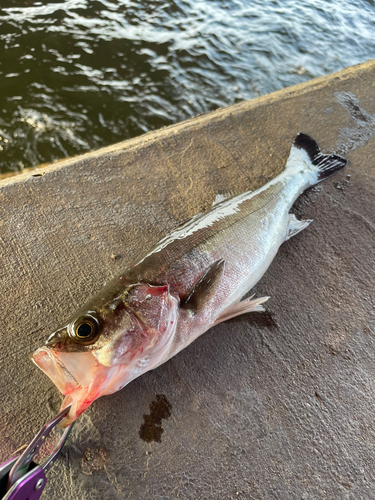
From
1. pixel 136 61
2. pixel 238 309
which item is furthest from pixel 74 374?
pixel 136 61

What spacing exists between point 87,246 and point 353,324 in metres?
2.43

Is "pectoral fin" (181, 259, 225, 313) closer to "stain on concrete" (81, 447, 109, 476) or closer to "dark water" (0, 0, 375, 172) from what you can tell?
"stain on concrete" (81, 447, 109, 476)

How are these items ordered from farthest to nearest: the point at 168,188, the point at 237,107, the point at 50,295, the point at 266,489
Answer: the point at 237,107
the point at 168,188
the point at 50,295
the point at 266,489

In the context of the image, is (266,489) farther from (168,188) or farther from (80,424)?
(168,188)

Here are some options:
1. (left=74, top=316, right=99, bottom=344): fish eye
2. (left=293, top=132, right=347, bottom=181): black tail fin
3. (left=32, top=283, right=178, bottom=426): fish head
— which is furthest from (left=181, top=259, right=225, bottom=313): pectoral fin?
(left=293, top=132, right=347, bottom=181): black tail fin

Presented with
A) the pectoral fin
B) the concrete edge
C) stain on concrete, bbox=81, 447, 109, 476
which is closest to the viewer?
stain on concrete, bbox=81, 447, 109, 476

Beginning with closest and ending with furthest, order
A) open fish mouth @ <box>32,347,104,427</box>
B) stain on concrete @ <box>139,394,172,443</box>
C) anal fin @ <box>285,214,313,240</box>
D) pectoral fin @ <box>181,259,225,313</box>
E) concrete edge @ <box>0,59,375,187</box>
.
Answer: open fish mouth @ <box>32,347,104,427</box> < stain on concrete @ <box>139,394,172,443</box> < pectoral fin @ <box>181,259,225,313</box> < anal fin @ <box>285,214,313,240</box> < concrete edge @ <box>0,59,375,187</box>

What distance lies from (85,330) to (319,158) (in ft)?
10.0

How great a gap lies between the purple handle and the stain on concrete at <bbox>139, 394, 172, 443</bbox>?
655mm

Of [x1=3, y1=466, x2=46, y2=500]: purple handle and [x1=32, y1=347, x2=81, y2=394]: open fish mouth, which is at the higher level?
[x1=32, y1=347, x2=81, y2=394]: open fish mouth

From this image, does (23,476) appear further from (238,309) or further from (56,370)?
(238,309)

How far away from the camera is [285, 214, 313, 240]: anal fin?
120 inches

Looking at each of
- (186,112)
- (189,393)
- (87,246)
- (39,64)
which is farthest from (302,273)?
(39,64)

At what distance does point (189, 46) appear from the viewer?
22.3ft
